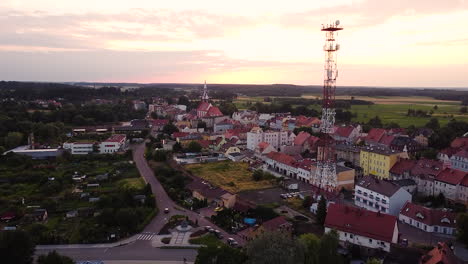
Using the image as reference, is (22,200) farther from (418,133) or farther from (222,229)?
(418,133)

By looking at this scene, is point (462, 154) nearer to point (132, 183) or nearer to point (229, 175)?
point (229, 175)

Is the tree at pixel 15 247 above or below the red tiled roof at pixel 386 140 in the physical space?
below

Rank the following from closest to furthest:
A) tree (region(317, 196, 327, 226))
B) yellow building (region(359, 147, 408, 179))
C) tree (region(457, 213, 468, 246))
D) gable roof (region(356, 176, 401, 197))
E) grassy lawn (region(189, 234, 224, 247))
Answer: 1. tree (region(457, 213, 468, 246))
2. grassy lawn (region(189, 234, 224, 247))
3. tree (region(317, 196, 327, 226))
4. gable roof (region(356, 176, 401, 197))
5. yellow building (region(359, 147, 408, 179))

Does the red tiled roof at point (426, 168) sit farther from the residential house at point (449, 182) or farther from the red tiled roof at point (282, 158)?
the red tiled roof at point (282, 158)

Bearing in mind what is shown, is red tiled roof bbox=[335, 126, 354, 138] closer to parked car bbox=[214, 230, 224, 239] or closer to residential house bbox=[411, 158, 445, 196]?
residential house bbox=[411, 158, 445, 196]

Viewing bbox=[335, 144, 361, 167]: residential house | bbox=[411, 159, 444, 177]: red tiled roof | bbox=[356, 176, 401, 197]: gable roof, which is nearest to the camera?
bbox=[356, 176, 401, 197]: gable roof

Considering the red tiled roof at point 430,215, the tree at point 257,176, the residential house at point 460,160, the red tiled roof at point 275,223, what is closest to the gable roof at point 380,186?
the red tiled roof at point 430,215

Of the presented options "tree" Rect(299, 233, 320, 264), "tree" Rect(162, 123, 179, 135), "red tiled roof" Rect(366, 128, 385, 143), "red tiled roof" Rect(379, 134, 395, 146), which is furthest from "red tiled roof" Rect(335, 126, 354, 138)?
"tree" Rect(299, 233, 320, 264)
